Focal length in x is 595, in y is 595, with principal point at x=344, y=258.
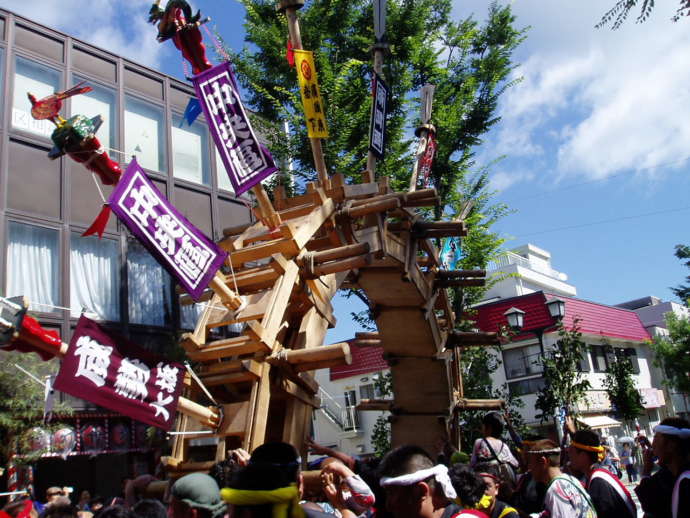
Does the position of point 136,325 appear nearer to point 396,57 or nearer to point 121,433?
point 121,433

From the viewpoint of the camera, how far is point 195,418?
209 inches

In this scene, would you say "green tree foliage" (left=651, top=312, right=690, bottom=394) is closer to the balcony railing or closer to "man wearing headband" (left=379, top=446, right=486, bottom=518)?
the balcony railing

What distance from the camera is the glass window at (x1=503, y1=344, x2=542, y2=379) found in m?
24.3

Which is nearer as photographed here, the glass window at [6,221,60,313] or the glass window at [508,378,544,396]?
the glass window at [6,221,60,313]

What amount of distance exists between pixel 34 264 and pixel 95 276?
4.44 feet

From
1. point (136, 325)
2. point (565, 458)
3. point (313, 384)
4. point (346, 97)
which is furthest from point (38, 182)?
point (565, 458)

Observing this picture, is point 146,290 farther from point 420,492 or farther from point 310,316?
point 420,492

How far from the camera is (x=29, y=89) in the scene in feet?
45.6

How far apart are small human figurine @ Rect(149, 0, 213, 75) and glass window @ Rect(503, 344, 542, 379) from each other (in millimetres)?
21024

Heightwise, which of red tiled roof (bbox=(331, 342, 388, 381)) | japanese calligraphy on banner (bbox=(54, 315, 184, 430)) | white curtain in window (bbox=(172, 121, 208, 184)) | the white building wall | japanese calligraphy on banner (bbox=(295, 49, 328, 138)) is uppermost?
white curtain in window (bbox=(172, 121, 208, 184))

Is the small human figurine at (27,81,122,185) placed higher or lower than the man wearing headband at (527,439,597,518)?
higher

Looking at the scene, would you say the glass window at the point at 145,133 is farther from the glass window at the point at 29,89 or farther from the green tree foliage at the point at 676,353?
the green tree foliage at the point at 676,353

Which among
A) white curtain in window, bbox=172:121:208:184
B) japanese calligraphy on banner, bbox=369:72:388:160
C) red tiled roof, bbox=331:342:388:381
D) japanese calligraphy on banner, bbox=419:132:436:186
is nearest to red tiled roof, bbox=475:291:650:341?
red tiled roof, bbox=331:342:388:381

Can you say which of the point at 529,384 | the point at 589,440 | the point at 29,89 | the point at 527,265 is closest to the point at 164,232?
the point at 589,440
